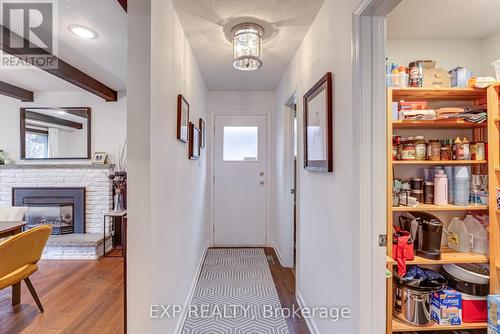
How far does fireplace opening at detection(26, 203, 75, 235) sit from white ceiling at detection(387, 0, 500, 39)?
14.3 feet

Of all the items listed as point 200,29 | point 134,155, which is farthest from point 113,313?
point 200,29

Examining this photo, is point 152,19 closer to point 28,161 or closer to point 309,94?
point 309,94

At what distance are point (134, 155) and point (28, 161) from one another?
144 inches

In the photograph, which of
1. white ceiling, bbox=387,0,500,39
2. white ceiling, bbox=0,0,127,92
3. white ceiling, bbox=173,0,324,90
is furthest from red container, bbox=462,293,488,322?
white ceiling, bbox=0,0,127,92

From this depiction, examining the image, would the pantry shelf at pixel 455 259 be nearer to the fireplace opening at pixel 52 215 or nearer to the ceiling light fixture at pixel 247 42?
the ceiling light fixture at pixel 247 42

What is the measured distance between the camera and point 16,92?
3646 mm

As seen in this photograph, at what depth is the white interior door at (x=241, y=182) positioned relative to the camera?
4012 mm

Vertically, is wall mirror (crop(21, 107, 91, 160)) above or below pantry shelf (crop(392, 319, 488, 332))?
above

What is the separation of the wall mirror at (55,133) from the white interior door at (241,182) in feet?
6.41

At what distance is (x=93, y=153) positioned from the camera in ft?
13.2

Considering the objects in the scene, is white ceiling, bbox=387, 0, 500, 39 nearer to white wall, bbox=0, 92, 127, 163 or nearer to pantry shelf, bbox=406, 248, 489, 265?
pantry shelf, bbox=406, 248, 489, 265

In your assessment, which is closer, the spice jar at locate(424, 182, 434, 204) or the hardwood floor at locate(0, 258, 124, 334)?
the spice jar at locate(424, 182, 434, 204)

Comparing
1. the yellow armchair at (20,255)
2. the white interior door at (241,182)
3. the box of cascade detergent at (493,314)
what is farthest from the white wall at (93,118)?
the box of cascade detergent at (493,314)

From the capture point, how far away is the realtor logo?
187 cm
